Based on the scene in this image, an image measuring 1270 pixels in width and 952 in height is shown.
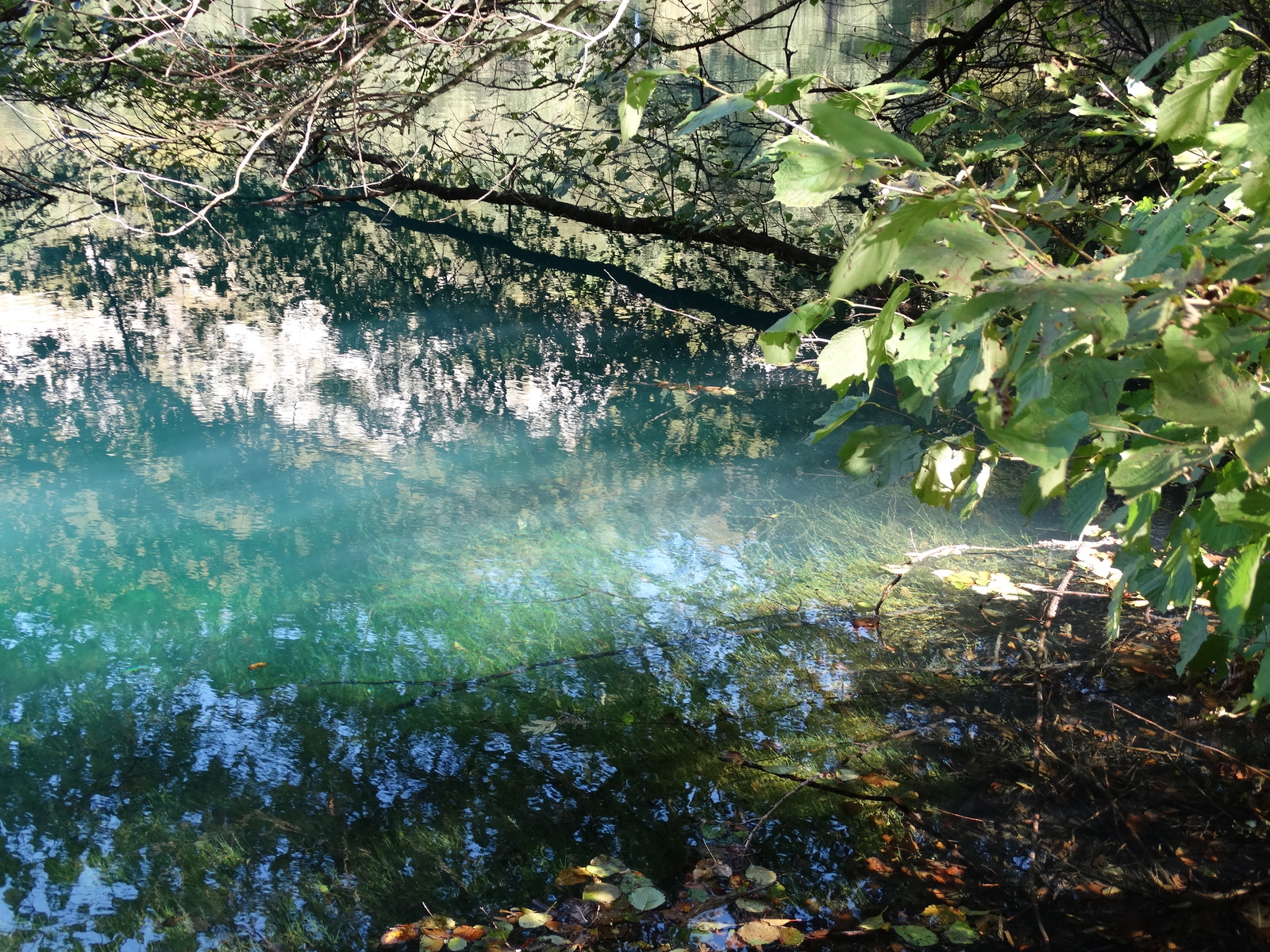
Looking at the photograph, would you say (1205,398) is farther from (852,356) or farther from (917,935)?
(917,935)

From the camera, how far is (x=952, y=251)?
2.90ft

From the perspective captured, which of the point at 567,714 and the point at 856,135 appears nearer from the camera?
the point at 856,135

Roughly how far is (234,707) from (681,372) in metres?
3.90

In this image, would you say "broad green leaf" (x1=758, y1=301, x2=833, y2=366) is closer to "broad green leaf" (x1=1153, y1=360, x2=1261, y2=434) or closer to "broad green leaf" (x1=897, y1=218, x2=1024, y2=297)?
"broad green leaf" (x1=897, y1=218, x2=1024, y2=297)

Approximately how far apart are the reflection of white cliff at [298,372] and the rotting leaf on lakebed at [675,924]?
305 centimetres

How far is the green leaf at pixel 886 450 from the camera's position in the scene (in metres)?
1.27

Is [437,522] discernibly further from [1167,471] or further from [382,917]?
[1167,471]

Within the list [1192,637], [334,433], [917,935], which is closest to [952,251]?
[1192,637]

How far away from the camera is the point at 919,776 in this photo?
242 centimetres

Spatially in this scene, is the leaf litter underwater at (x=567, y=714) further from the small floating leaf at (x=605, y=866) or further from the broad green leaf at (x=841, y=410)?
the broad green leaf at (x=841, y=410)

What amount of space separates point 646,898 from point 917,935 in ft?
1.79

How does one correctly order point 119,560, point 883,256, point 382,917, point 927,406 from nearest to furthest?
point 883,256 → point 927,406 → point 382,917 → point 119,560

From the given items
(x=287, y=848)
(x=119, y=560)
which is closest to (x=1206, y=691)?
(x=287, y=848)

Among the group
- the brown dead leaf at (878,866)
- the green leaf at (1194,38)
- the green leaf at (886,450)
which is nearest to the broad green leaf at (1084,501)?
the green leaf at (886,450)
